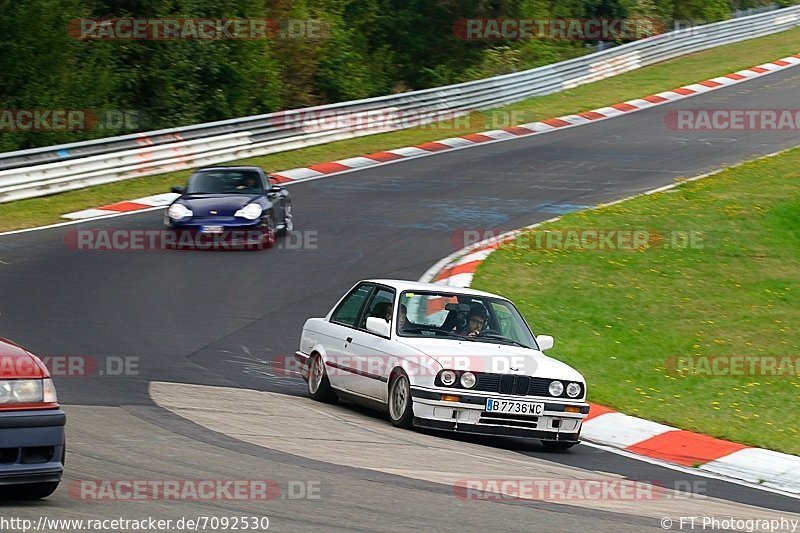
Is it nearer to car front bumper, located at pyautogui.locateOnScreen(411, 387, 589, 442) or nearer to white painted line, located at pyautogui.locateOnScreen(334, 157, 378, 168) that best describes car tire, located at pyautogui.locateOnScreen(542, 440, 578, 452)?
car front bumper, located at pyautogui.locateOnScreen(411, 387, 589, 442)

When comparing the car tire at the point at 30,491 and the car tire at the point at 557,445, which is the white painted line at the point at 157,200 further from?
the car tire at the point at 30,491

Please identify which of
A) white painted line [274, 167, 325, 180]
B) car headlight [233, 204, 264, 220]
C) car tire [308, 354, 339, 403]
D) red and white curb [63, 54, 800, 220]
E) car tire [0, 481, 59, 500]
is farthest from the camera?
white painted line [274, 167, 325, 180]

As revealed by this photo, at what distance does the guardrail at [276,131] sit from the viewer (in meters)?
23.4

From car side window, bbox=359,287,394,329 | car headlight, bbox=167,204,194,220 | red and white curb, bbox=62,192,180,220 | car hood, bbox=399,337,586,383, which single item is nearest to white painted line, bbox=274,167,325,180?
red and white curb, bbox=62,192,180,220

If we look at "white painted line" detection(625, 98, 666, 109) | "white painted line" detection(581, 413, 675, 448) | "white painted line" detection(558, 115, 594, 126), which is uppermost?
"white painted line" detection(625, 98, 666, 109)

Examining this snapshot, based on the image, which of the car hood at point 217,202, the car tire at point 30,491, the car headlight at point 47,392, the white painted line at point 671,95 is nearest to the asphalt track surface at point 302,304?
the car tire at point 30,491

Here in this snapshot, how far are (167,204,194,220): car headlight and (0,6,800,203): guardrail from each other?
15.6ft

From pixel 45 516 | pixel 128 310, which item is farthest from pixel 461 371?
pixel 128 310

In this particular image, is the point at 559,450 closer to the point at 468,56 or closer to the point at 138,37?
the point at 138,37

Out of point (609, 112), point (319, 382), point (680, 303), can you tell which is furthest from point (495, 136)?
point (319, 382)

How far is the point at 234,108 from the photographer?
111 ft

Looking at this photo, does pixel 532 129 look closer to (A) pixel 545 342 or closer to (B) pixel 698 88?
(B) pixel 698 88

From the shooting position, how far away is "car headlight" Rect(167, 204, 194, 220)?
1898 centimetres

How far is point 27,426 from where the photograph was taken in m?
6.08
